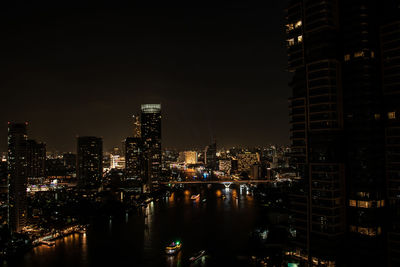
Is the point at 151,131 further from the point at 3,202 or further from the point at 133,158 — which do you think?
the point at 3,202

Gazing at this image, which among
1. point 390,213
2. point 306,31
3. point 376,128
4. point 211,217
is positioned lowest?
point 211,217

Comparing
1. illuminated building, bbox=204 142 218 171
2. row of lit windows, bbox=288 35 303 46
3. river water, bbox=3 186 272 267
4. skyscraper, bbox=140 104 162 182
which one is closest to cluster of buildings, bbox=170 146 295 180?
illuminated building, bbox=204 142 218 171

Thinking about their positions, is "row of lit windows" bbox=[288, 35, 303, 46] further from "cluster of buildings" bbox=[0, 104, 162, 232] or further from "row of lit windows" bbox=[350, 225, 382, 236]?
"cluster of buildings" bbox=[0, 104, 162, 232]

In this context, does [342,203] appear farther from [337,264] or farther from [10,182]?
[10,182]

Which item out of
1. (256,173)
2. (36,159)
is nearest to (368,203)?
(256,173)

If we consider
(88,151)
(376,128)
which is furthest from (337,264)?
(88,151)

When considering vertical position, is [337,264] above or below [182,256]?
above
